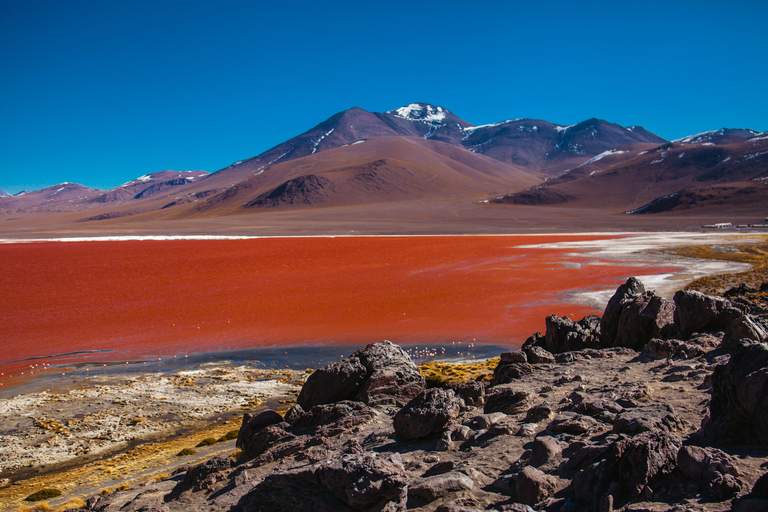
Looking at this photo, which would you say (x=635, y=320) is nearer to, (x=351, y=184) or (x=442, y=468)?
(x=442, y=468)

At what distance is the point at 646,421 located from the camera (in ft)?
15.5

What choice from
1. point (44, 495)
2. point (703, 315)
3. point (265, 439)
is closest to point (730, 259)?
point (703, 315)

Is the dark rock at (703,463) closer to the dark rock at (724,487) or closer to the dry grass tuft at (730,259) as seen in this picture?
the dark rock at (724,487)

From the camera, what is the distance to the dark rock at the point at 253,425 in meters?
6.50

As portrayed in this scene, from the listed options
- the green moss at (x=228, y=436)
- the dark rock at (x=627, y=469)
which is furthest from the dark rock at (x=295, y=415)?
the dark rock at (x=627, y=469)

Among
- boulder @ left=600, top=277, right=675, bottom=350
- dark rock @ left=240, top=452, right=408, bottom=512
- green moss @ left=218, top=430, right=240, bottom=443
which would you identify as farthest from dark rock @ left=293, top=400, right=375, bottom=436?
boulder @ left=600, top=277, right=675, bottom=350

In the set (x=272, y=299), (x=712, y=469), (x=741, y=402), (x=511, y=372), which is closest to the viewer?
(x=712, y=469)

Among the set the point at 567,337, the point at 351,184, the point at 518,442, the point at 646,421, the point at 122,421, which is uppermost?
the point at 351,184

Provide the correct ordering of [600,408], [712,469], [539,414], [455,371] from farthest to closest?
1. [455,371]
2. [539,414]
3. [600,408]
4. [712,469]

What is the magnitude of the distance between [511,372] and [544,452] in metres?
3.87

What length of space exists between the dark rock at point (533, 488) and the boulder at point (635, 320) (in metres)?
6.77

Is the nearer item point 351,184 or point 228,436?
point 228,436

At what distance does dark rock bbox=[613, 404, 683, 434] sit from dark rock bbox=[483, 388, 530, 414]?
1.31 m

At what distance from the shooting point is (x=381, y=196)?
139m
